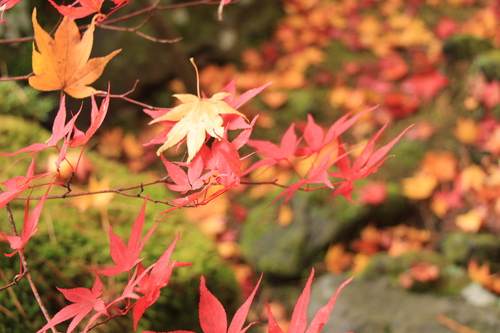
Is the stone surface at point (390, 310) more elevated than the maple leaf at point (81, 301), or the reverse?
the maple leaf at point (81, 301)

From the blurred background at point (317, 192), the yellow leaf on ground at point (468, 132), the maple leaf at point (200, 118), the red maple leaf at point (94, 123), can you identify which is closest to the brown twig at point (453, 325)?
the blurred background at point (317, 192)

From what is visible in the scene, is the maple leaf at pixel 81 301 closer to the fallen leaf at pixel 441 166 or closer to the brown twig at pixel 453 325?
the brown twig at pixel 453 325

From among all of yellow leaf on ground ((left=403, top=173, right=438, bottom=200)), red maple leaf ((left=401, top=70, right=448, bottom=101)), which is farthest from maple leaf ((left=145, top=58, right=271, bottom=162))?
red maple leaf ((left=401, top=70, right=448, bottom=101))

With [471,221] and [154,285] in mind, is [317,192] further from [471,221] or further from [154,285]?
[154,285]

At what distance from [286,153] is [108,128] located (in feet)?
7.26

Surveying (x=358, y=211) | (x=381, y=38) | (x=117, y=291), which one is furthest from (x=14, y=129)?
(x=381, y=38)

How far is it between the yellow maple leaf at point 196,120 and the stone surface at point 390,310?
978 millimetres

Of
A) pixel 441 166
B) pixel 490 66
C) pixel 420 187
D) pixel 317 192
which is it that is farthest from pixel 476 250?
pixel 490 66

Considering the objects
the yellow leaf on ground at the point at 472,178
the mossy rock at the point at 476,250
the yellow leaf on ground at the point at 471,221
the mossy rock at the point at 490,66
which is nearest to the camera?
the mossy rock at the point at 476,250

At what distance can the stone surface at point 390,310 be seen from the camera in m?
1.24

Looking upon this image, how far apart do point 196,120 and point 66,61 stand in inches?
8.5

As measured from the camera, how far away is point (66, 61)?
62 centimetres

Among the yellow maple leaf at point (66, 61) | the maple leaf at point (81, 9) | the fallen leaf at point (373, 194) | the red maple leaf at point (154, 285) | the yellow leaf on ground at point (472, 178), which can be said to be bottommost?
the fallen leaf at point (373, 194)

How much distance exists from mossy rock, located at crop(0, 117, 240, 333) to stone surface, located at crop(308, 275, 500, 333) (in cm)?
40
